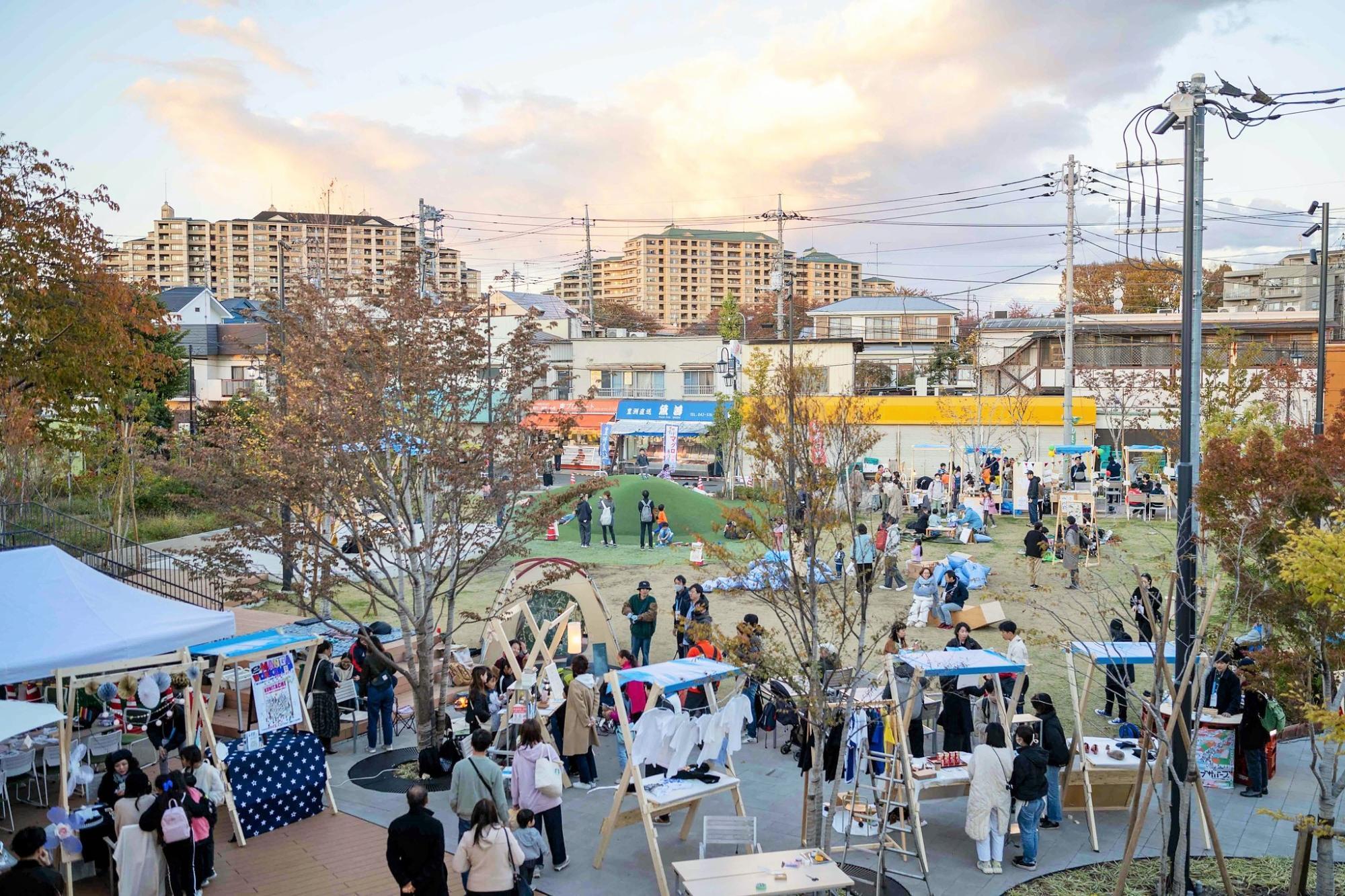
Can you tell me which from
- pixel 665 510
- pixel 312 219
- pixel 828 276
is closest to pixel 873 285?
pixel 828 276

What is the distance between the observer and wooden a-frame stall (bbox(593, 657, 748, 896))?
8781 millimetres

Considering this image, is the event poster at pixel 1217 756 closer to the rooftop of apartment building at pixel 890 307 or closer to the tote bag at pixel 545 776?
the tote bag at pixel 545 776

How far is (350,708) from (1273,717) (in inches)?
440

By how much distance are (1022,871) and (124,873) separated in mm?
7448

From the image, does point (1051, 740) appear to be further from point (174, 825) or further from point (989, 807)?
point (174, 825)

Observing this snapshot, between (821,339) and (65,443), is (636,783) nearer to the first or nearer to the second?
(65,443)

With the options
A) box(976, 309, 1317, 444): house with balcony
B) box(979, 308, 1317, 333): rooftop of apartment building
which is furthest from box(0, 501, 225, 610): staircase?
box(979, 308, 1317, 333): rooftop of apartment building

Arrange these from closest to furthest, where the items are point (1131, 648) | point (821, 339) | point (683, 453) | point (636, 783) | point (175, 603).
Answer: point (636, 783) < point (1131, 648) < point (175, 603) < point (821, 339) < point (683, 453)

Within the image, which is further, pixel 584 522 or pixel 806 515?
pixel 584 522

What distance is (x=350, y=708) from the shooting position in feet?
44.7

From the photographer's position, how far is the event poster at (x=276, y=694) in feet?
35.3

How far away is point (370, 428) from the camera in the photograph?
11188mm

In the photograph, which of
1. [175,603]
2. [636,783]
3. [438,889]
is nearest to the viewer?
[438,889]

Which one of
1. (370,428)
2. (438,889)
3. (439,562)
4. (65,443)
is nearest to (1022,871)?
(438,889)
